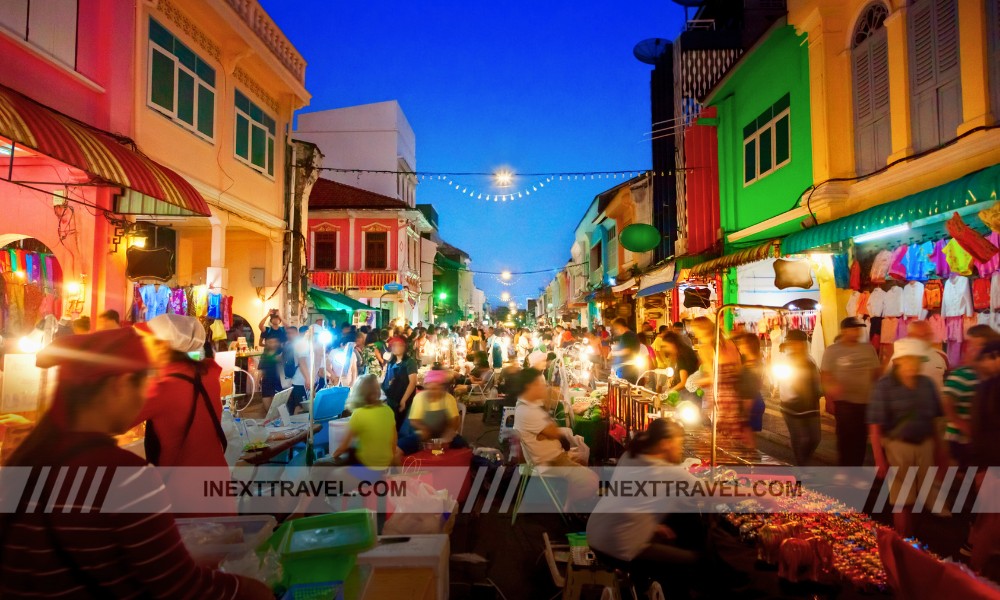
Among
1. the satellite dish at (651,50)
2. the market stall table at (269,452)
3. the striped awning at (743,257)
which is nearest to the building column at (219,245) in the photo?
the market stall table at (269,452)

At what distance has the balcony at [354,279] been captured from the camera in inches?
1220

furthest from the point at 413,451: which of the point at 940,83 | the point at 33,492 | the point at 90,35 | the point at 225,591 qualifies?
the point at 940,83

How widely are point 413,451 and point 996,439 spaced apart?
5.57m

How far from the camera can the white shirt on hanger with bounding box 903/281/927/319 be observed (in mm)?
7766

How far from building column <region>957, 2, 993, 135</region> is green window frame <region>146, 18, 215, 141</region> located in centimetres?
1280

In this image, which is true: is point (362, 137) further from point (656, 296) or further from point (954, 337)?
point (954, 337)

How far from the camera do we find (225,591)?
190 cm

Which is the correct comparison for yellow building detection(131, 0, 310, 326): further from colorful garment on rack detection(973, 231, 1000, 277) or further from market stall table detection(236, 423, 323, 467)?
colorful garment on rack detection(973, 231, 1000, 277)

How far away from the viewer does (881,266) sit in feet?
27.2

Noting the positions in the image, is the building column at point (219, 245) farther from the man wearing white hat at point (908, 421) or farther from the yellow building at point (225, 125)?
the man wearing white hat at point (908, 421)

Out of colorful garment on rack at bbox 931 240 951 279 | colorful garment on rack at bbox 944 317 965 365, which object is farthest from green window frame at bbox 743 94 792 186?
colorful garment on rack at bbox 944 317 965 365

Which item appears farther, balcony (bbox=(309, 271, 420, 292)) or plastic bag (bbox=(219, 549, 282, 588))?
balcony (bbox=(309, 271, 420, 292))

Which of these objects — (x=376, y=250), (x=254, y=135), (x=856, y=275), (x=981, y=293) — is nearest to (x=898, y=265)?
(x=856, y=275)

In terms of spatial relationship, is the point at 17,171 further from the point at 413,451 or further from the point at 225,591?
the point at 225,591
